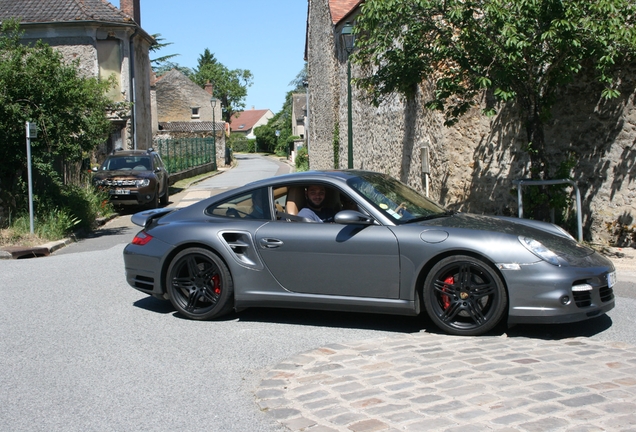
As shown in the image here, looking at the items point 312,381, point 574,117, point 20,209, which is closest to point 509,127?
point 574,117

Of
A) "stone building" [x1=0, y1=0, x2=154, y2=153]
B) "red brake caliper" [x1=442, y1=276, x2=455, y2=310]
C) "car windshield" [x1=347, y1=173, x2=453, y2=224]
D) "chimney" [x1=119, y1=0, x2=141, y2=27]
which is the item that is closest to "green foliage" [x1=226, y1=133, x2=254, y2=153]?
"chimney" [x1=119, y1=0, x2=141, y2=27]

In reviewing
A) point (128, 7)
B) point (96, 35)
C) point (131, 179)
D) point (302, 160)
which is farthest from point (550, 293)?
point (302, 160)

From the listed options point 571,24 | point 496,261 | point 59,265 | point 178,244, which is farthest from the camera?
point 59,265

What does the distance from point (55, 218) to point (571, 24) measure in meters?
10.7

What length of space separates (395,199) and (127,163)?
17001 mm

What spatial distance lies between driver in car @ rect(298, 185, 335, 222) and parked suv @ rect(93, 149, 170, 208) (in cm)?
1485

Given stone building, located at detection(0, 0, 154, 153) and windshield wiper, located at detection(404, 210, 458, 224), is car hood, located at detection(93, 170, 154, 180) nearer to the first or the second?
stone building, located at detection(0, 0, 154, 153)

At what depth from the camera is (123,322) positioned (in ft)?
22.4

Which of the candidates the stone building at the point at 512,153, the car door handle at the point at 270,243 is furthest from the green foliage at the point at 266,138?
the car door handle at the point at 270,243

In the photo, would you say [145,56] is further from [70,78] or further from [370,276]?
[370,276]

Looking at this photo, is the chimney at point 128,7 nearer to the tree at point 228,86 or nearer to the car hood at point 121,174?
the car hood at point 121,174

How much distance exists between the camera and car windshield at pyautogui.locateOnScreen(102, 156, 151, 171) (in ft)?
71.5

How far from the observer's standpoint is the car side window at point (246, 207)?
21.6ft

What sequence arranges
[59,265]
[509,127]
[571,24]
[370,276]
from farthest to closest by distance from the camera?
1. [509,127]
2. [59,265]
3. [571,24]
4. [370,276]
